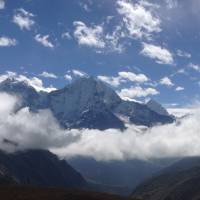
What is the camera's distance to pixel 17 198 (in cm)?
9538

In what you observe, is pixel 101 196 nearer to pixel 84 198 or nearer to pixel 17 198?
pixel 84 198

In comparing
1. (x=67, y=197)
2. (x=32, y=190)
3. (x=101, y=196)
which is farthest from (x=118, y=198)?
(x=32, y=190)

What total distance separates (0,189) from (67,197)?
17.0 m

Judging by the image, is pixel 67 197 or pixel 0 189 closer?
pixel 67 197

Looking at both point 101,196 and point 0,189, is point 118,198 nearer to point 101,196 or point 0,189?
point 101,196

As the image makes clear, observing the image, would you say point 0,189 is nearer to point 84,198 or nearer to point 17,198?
point 17,198

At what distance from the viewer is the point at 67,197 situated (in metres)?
97.2

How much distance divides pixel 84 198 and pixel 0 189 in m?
20.0

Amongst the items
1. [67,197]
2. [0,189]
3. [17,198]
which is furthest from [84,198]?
[0,189]

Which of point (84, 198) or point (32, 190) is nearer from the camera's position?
point (84, 198)

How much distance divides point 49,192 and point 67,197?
6.70 metres

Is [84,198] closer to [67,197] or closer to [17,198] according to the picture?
[67,197]

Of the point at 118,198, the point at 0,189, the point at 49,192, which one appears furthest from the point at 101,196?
the point at 0,189

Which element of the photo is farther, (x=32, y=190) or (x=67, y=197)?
(x=32, y=190)
